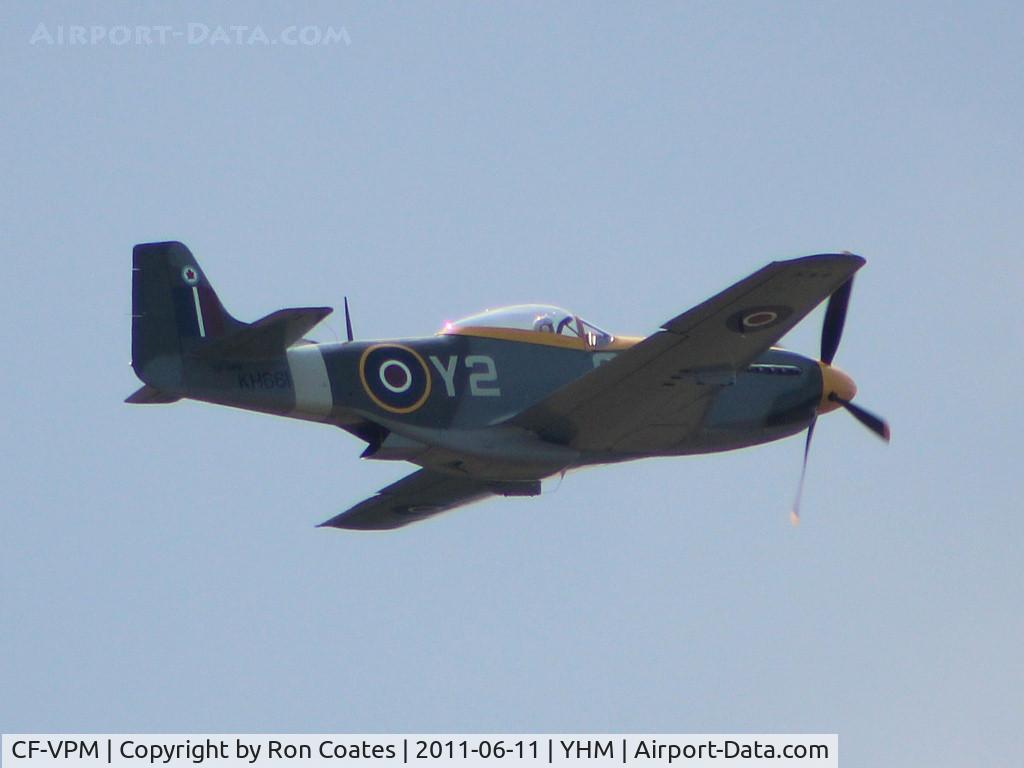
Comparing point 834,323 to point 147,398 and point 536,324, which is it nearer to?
point 536,324

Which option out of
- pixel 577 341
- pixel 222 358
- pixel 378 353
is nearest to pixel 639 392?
pixel 577 341

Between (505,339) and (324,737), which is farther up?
(505,339)

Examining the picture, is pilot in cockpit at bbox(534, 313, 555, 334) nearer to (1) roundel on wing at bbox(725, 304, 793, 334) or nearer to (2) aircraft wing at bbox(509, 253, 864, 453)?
(2) aircraft wing at bbox(509, 253, 864, 453)

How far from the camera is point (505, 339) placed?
86.5 ft

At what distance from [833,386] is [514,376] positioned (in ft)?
14.5

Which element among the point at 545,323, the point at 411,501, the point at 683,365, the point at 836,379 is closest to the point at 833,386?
the point at 836,379

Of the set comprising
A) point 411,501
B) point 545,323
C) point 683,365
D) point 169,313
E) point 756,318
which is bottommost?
point 411,501

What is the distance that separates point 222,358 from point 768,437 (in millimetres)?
7158

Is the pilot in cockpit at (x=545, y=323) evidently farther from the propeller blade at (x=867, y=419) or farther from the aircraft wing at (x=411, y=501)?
the propeller blade at (x=867, y=419)

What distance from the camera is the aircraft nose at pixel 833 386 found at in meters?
28.2

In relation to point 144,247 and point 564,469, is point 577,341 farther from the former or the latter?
point 144,247

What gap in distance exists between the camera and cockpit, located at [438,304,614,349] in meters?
26.3

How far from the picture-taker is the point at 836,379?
28312 mm

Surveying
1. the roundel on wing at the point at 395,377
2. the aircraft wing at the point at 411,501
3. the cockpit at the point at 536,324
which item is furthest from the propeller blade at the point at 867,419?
the roundel on wing at the point at 395,377
